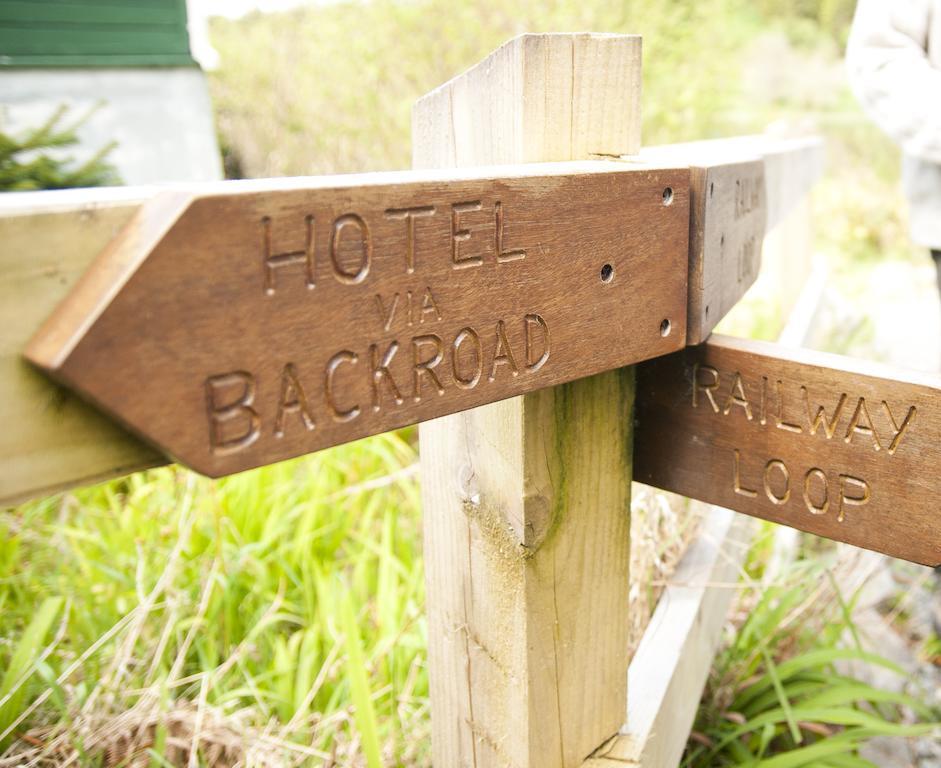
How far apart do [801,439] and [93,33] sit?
636 cm

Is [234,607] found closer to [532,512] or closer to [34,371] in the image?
[532,512]

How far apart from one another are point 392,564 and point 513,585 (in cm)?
106

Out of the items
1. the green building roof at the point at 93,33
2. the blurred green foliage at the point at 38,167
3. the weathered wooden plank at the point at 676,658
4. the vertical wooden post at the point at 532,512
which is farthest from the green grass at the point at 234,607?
the green building roof at the point at 93,33

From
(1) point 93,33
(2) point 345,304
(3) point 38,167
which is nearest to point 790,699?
(2) point 345,304

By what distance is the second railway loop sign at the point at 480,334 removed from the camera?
1.44 ft

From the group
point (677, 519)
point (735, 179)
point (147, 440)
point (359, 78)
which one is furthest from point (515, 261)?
point (359, 78)

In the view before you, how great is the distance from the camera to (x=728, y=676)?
5.42 feet

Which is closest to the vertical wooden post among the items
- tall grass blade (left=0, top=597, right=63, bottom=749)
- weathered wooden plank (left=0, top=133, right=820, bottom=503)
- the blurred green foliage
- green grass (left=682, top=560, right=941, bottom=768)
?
weathered wooden plank (left=0, top=133, right=820, bottom=503)

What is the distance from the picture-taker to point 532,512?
824 millimetres

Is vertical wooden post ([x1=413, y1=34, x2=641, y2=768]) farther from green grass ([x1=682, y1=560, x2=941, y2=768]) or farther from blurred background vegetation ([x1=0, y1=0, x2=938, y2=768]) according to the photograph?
green grass ([x1=682, y1=560, x2=941, y2=768])

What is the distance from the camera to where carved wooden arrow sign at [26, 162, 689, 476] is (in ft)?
1.41

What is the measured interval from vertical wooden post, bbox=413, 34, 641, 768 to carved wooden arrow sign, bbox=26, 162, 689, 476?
0.10 m

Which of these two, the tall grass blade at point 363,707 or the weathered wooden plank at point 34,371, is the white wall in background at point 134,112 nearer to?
the tall grass blade at point 363,707

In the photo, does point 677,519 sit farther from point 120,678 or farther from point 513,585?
point 120,678
